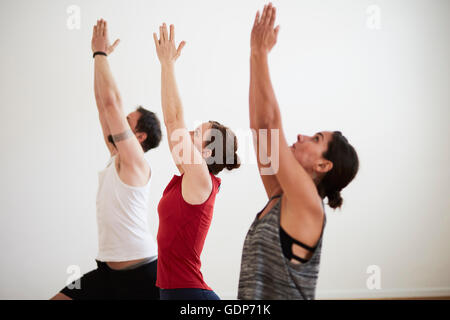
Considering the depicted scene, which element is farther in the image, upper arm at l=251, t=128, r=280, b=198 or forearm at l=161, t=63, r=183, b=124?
forearm at l=161, t=63, r=183, b=124

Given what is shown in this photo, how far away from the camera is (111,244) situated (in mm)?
1703

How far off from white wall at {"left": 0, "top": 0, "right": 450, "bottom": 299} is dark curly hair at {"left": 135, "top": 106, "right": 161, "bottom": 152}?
767mm

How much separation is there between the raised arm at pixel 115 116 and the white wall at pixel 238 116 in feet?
3.12

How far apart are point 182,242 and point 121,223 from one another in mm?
411

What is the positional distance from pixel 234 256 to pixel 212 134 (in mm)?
1410

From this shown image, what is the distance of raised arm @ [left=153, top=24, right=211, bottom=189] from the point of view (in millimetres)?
1362

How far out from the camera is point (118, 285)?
1653 millimetres

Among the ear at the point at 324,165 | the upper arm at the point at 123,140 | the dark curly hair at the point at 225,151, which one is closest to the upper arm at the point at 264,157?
the ear at the point at 324,165

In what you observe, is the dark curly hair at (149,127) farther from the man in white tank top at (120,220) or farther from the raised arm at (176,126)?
the raised arm at (176,126)

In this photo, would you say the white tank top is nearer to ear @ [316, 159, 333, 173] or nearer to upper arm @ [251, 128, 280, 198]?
upper arm @ [251, 128, 280, 198]

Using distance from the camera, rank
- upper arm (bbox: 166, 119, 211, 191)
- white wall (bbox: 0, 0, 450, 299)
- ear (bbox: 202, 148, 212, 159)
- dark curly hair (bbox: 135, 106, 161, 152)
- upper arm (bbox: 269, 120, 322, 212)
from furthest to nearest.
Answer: white wall (bbox: 0, 0, 450, 299)
dark curly hair (bbox: 135, 106, 161, 152)
ear (bbox: 202, 148, 212, 159)
upper arm (bbox: 166, 119, 211, 191)
upper arm (bbox: 269, 120, 322, 212)

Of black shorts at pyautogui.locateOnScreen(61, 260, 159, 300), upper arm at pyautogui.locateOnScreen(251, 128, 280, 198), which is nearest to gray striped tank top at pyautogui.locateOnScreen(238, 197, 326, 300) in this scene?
upper arm at pyautogui.locateOnScreen(251, 128, 280, 198)

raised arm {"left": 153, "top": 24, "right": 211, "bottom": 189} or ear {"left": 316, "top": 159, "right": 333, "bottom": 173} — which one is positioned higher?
raised arm {"left": 153, "top": 24, "right": 211, "bottom": 189}

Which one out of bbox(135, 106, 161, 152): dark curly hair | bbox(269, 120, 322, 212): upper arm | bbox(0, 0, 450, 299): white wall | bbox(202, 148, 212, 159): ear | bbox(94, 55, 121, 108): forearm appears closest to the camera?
bbox(269, 120, 322, 212): upper arm
